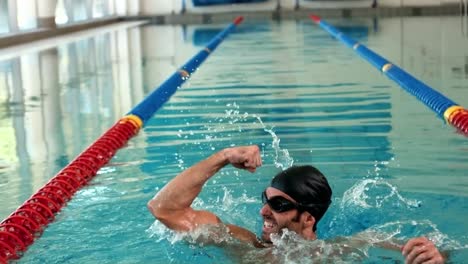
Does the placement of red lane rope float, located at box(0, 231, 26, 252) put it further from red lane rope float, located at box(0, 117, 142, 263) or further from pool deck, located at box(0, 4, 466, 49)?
pool deck, located at box(0, 4, 466, 49)

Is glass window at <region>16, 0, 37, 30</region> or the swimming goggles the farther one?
glass window at <region>16, 0, 37, 30</region>

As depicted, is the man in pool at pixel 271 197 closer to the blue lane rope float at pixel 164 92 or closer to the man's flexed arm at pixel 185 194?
the man's flexed arm at pixel 185 194

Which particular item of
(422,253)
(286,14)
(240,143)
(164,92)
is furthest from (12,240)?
(286,14)

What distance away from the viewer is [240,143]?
546 cm

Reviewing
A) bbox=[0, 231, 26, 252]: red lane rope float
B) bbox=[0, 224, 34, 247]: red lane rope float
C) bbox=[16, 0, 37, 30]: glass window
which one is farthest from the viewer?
bbox=[16, 0, 37, 30]: glass window

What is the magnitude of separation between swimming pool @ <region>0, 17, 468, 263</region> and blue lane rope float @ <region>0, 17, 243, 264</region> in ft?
0.20

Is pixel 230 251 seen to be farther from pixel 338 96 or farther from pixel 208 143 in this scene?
pixel 338 96

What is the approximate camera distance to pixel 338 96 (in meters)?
7.17

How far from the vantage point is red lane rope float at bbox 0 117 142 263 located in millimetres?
3125

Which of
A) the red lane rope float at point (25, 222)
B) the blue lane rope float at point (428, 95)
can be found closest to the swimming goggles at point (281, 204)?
the red lane rope float at point (25, 222)

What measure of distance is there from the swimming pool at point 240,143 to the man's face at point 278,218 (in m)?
0.08

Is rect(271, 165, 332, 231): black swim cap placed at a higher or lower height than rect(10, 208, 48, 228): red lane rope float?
higher

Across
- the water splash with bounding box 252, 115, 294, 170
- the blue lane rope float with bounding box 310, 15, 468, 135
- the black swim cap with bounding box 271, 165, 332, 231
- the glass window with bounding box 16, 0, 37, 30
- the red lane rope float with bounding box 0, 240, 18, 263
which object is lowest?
the water splash with bounding box 252, 115, 294, 170

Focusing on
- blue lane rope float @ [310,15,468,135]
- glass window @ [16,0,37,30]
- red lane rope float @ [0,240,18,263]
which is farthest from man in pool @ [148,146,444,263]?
glass window @ [16,0,37,30]
